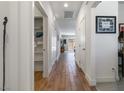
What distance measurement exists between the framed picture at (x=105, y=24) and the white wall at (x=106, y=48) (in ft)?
0.38

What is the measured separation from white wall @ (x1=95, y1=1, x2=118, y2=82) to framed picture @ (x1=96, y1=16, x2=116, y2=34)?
0.38ft

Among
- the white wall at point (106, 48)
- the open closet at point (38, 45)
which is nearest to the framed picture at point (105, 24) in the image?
the white wall at point (106, 48)

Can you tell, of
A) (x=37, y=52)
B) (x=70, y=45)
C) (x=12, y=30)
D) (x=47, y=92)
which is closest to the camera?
(x=12, y=30)

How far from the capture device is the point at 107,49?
4.39 m

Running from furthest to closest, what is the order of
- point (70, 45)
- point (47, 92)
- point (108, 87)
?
1. point (70, 45)
2. point (108, 87)
3. point (47, 92)

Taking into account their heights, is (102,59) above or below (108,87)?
above

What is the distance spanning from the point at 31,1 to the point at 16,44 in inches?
29.8

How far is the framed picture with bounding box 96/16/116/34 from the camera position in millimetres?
4348

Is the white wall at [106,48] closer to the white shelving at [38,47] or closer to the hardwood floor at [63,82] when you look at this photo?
the hardwood floor at [63,82]

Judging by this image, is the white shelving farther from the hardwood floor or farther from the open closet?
the hardwood floor

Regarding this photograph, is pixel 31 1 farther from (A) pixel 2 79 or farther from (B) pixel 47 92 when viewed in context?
(B) pixel 47 92

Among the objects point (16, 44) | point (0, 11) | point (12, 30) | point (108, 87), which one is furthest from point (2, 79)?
point (108, 87)

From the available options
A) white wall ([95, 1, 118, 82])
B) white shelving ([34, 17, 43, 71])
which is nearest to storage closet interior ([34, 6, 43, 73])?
white shelving ([34, 17, 43, 71])

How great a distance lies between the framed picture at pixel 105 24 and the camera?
14.3ft
